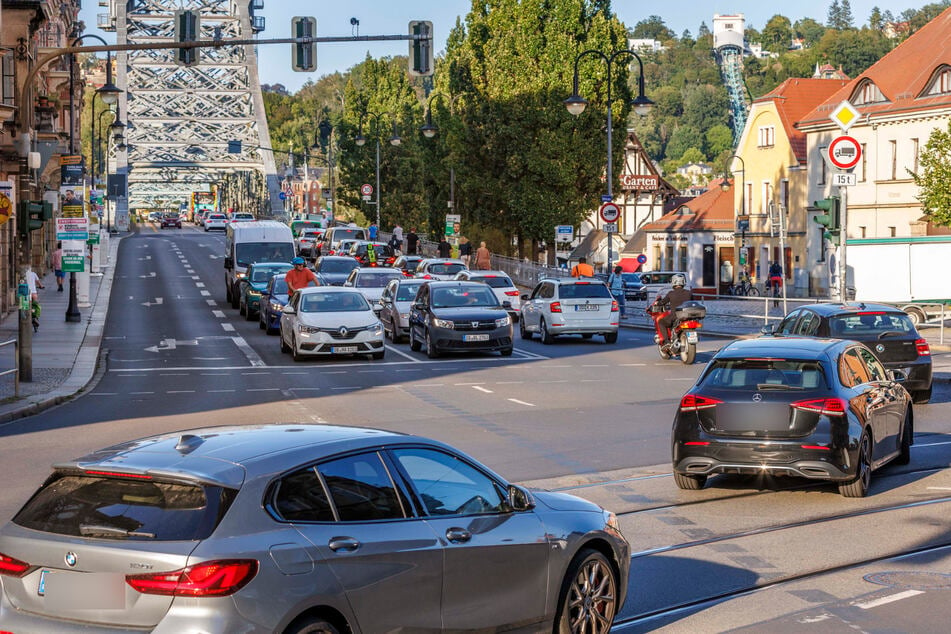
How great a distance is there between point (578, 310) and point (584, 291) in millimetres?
616

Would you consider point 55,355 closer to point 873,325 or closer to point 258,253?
point 873,325

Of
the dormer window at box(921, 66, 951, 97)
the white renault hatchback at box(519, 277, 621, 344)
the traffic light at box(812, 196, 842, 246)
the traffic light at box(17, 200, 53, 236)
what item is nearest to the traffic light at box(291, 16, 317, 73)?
the traffic light at box(17, 200, 53, 236)

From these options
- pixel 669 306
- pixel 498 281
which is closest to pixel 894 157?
pixel 498 281

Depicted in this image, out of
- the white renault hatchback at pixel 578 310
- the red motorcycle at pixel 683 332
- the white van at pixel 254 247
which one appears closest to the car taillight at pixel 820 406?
the red motorcycle at pixel 683 332

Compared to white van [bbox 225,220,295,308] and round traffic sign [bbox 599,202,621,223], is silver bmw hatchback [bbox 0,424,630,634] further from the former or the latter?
white van [bbox 225,220,295,308]

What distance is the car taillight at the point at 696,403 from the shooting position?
13.0m

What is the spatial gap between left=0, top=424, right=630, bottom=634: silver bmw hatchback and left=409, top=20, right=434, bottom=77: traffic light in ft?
73.6

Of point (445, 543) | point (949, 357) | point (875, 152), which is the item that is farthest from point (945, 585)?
point (875, 152)

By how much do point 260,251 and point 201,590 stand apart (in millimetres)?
44128

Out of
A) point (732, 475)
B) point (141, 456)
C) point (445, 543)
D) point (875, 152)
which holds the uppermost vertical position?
point (875, 152)

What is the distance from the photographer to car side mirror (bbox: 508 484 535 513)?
7.37m

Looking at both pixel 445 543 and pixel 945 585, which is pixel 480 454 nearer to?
pixel 945 585

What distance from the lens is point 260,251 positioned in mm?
49188

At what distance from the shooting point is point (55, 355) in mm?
30875
